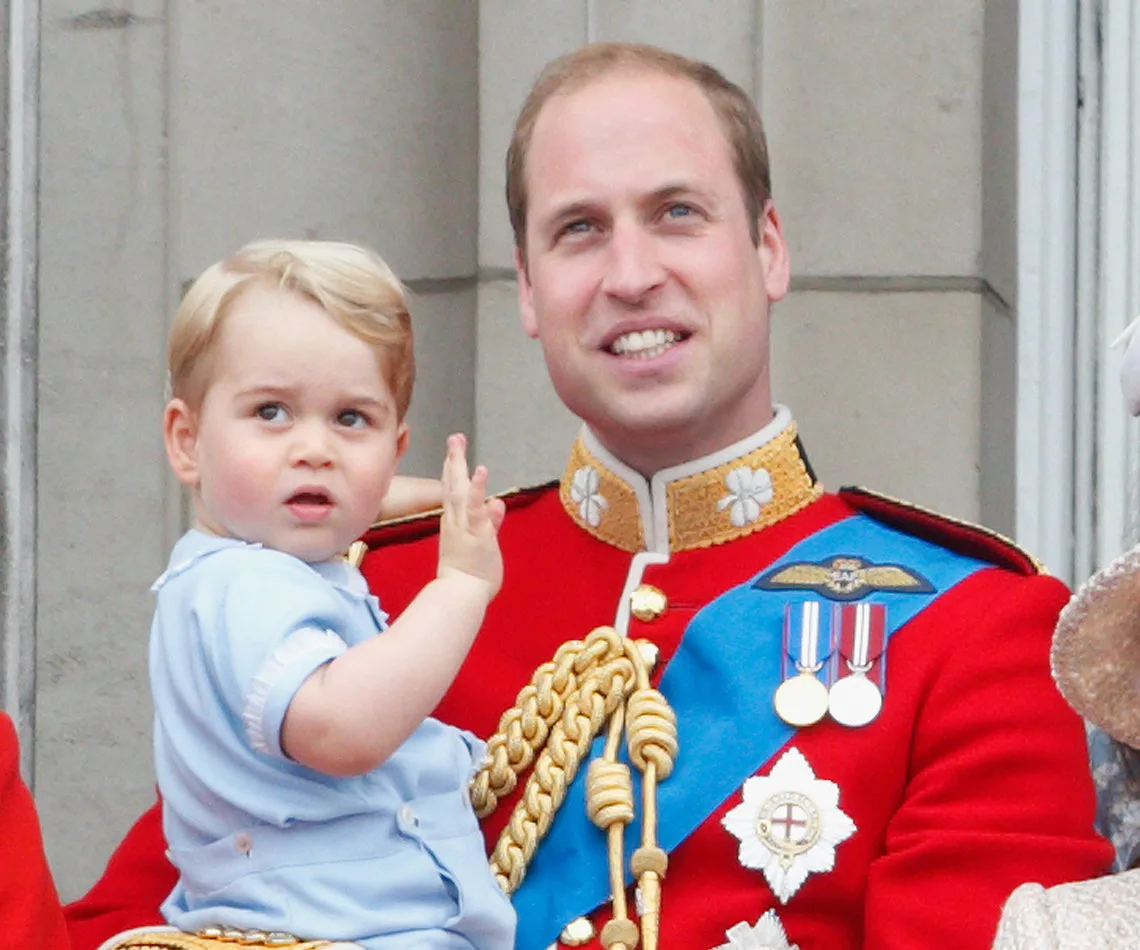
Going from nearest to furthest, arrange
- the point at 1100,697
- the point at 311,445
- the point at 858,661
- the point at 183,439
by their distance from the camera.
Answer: the point at 1100,697 → the point at 311,445 → the point at 183,439 → the point at 858,661

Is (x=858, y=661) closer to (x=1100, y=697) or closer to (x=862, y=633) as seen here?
(x=862, y=633)

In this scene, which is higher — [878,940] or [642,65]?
[642,65]

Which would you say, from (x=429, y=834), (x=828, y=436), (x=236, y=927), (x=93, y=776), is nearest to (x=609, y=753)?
(x=429, y=834)

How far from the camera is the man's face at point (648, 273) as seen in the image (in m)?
3.08

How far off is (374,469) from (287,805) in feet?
1.14

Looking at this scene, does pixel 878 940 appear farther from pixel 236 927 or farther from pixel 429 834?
pixel 236 927

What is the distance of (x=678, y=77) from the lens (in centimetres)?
320

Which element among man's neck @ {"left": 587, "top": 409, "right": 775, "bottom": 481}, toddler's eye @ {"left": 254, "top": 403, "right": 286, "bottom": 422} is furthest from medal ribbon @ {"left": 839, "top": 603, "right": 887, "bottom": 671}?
toddler's eye @ {"left": 254, "top": 403, "right": 286, "bottom": 422}

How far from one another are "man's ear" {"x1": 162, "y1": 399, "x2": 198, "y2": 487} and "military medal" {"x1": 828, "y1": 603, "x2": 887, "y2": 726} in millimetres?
703

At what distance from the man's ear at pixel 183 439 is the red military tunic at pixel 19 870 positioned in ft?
1.10

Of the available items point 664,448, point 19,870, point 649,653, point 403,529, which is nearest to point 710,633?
point 649,653

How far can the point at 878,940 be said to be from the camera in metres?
2.70

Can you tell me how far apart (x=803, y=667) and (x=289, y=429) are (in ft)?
2.02

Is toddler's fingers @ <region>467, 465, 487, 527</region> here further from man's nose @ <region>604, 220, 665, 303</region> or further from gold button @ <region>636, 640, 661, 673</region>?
man's nose @ <region>604, 220, 665, 303</region>
